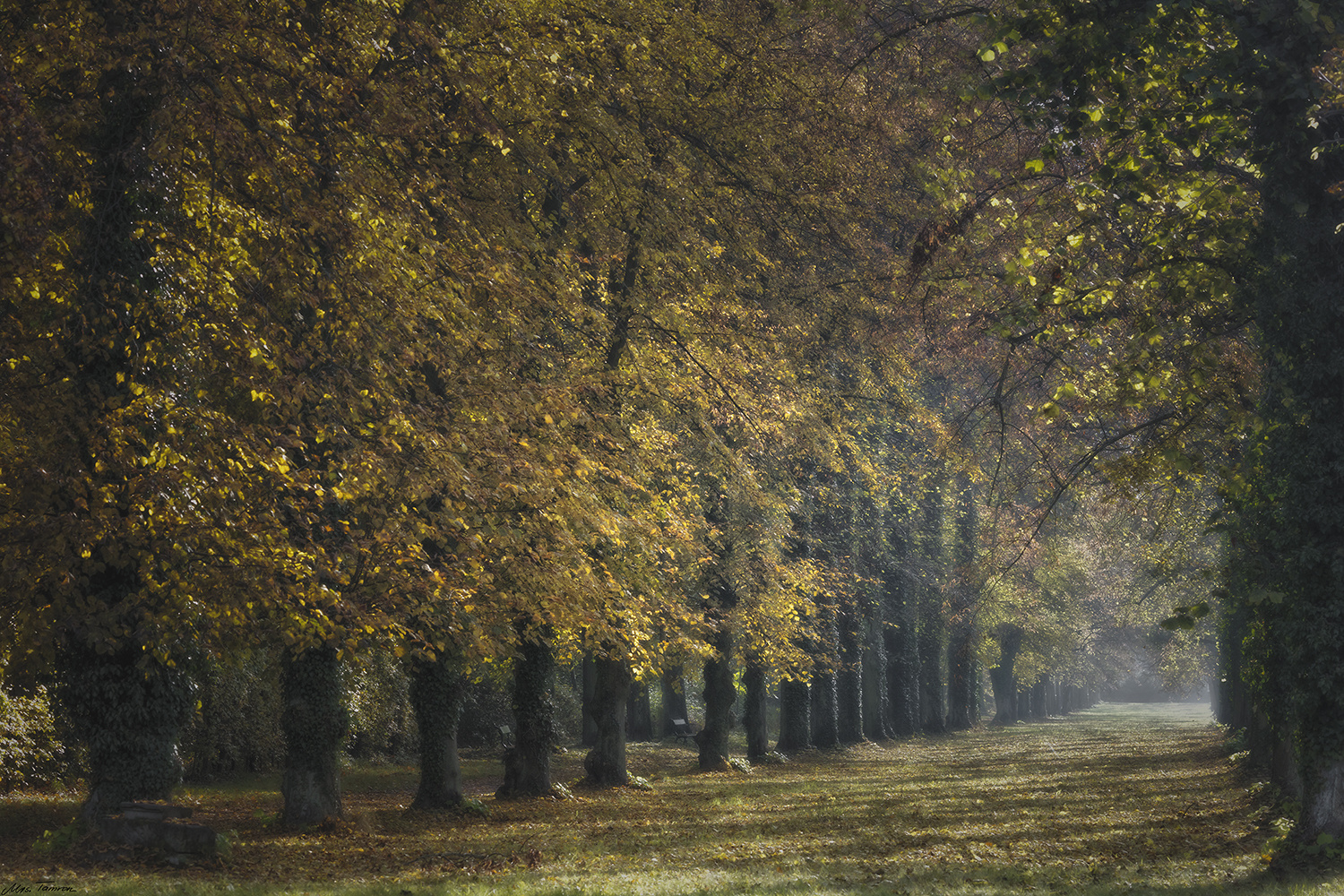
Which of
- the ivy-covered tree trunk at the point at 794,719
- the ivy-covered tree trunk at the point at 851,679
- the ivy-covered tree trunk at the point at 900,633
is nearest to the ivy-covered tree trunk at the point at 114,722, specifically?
the ivy-covered tree trunk at the point at 794,719

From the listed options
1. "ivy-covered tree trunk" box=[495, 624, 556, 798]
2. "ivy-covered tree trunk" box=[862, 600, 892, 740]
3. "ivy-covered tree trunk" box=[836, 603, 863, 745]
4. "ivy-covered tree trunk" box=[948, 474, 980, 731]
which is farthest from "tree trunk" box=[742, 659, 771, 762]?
"ivy-covered tree trunk" box=[495, 624, 556, 798]

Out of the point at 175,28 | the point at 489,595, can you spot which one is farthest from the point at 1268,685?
the point at 175,28

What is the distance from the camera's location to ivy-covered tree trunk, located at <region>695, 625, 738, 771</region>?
28922mm

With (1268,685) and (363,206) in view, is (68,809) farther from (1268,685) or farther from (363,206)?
(1268,685)

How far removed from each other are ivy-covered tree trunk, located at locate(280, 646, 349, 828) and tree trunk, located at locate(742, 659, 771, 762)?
16.7m

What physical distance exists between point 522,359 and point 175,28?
20.4 feet

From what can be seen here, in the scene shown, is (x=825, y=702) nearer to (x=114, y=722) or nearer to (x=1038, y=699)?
(x=114, y=722)

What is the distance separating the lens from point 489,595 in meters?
14.3

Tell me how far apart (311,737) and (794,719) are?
70.0 ft

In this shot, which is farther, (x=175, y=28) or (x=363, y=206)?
(x=363, y=206)

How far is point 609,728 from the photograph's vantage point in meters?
23.8

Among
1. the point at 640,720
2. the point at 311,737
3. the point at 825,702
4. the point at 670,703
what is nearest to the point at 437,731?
the point at 311,737

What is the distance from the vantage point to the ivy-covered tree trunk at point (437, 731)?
61.7 feet

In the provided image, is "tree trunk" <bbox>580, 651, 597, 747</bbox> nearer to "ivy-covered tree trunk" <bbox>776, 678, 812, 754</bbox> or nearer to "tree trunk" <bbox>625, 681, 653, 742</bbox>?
"tree trunk" <bbox>625, 681, 653, 742</bbox>
